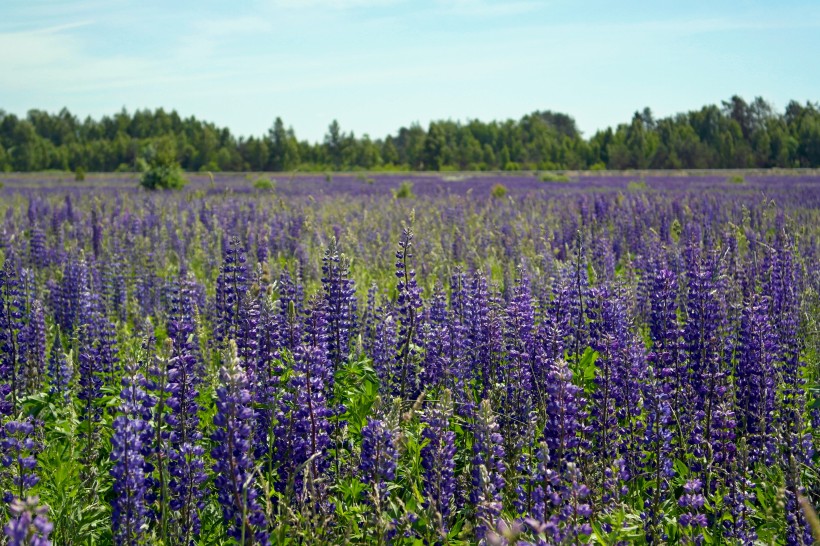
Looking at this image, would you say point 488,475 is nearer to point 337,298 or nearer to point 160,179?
point 337,298

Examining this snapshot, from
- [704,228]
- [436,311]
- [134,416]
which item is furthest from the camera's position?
[704,228]

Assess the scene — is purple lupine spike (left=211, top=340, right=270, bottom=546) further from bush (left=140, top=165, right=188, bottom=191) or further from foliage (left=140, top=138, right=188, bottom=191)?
bush (left=140, top=165, right=188, bottom=191)

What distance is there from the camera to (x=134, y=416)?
11.1 feet

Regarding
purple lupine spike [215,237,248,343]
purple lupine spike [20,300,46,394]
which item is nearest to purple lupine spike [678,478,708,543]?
purple lupine spike [215,237,248,343]

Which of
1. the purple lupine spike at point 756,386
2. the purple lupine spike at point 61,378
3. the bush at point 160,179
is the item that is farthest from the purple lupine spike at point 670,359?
the bush at point 160,179

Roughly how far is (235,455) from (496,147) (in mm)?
76629

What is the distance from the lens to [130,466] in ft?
10.3

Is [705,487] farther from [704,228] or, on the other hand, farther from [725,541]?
[704,228]

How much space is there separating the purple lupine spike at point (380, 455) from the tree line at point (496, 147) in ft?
195

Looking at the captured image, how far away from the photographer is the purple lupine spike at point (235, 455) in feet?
10.00

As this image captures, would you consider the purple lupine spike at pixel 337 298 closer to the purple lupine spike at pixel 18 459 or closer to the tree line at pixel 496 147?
the purple lupine spike at pixel 18 459

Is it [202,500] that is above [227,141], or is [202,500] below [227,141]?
below

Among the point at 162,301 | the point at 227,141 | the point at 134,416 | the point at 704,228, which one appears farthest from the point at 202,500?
the point at 227,141

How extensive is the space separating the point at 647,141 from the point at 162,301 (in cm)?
6269
